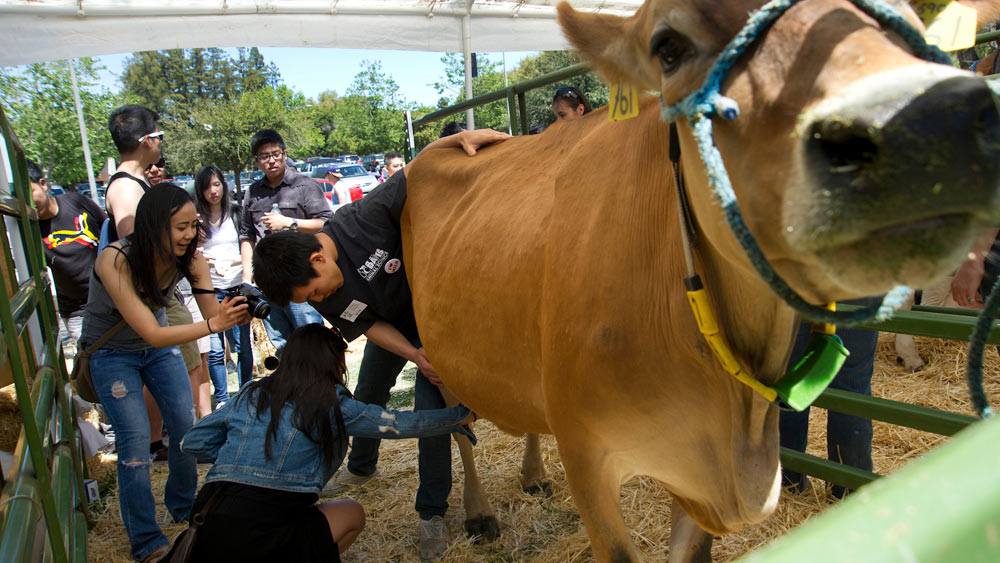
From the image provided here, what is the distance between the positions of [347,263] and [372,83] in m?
36.0

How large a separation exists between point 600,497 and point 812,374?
31.7 inches

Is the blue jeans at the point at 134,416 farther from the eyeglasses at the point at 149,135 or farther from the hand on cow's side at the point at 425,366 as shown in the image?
the eyeglasses at the point at 149,135

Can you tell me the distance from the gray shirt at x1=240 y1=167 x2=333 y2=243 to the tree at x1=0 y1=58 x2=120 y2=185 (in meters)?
14.0

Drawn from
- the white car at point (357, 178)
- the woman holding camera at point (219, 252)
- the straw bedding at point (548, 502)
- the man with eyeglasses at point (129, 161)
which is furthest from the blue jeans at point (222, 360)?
the white car at point (357, 178)

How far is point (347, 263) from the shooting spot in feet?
10.2

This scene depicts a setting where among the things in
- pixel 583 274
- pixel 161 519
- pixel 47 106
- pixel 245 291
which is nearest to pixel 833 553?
pixel 583 274

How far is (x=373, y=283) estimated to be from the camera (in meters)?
3.16

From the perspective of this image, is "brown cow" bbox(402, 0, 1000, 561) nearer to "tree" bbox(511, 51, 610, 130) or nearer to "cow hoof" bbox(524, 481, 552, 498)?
"cow hoof" bbox(524, 481, 552, 498)

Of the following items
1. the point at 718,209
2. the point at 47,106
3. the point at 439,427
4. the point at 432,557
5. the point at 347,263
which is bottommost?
the point at 432,557

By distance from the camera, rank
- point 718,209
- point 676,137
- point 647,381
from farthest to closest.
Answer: point 647,381
point 676,137
point 718,209

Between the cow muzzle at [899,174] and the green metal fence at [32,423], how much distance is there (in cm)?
182

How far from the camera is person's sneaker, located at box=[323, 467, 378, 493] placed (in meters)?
4.09

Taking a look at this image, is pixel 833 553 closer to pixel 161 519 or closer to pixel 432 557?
pixel 432 557

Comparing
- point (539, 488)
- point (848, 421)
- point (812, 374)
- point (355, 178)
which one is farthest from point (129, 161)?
point (355, 178)
